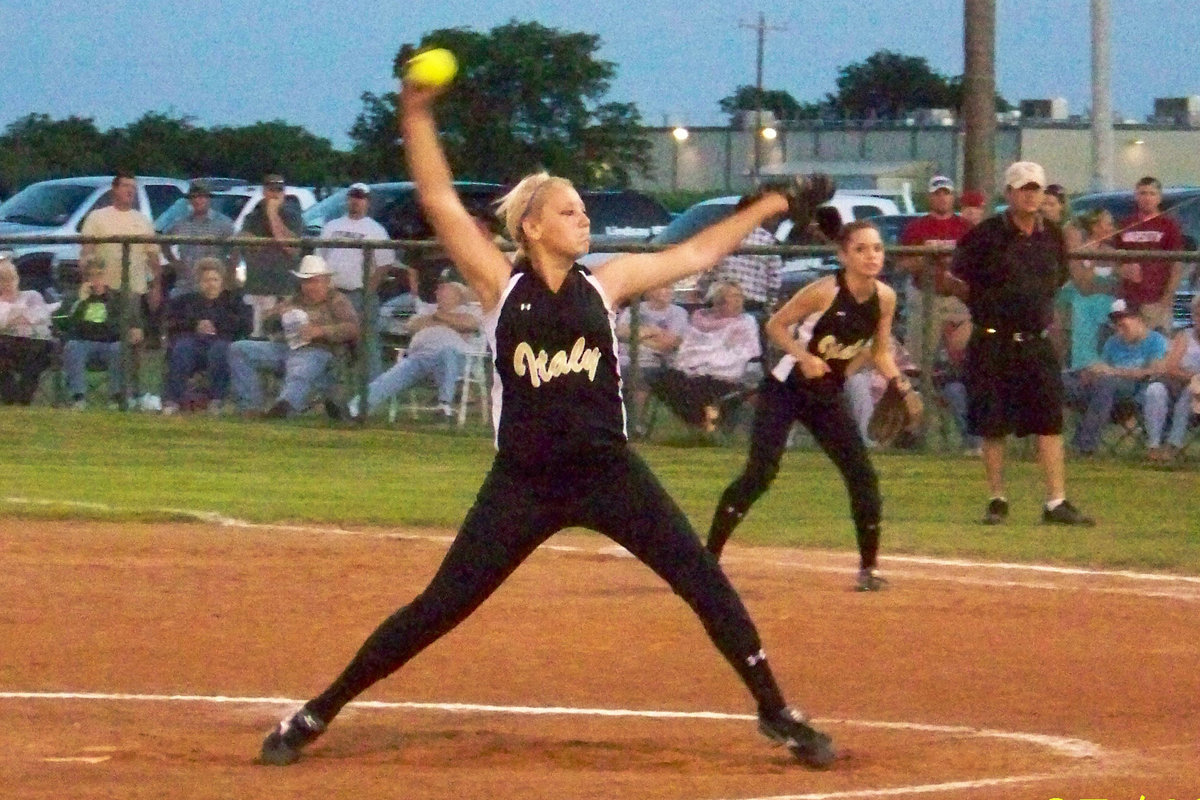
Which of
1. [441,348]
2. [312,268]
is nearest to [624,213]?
[312,268]

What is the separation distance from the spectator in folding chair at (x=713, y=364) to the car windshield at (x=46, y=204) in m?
13.1

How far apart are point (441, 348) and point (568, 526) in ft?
38.7

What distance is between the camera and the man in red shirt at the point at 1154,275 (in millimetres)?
16047

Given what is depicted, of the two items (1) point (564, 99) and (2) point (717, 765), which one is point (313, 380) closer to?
(2) point (717, 765)

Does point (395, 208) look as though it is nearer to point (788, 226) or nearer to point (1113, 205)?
point (788, 226)

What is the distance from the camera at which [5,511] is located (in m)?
13.3

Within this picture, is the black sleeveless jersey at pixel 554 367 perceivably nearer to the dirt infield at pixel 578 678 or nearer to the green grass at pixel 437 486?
the dirt infield at pixel 578 678

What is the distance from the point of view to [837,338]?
33.0ft

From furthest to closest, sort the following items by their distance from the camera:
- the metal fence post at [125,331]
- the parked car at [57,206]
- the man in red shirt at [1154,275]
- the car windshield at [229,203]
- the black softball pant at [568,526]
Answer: the car windshield at [229,203] → the parked car at [57,206] → the metal fence post at [125,331] → the man in red shirt at [1154,275] → the black softball pant at [568,526]

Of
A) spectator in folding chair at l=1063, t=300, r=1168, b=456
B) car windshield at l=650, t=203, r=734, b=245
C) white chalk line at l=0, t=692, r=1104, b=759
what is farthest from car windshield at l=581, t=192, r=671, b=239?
white chalk line at l=0, t=692, r=1104, b=759

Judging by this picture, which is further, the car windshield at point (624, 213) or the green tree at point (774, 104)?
the green tree at point (774, 104)

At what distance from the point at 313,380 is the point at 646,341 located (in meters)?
3.02

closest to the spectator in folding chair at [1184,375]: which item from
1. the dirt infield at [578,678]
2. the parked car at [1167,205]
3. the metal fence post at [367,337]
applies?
the dirt infield at [578,678]

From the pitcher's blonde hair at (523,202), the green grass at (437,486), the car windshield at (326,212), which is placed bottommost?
the green grass at (437,486)
